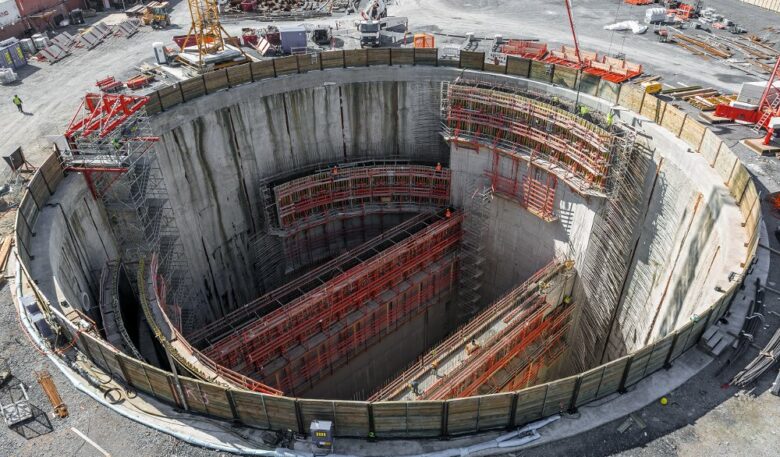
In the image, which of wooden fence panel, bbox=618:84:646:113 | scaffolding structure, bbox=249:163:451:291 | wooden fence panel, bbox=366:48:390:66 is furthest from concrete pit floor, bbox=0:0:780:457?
scaffolding structure, bbox=249:163:451:291

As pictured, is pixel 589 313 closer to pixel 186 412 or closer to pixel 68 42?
pixel 186 412

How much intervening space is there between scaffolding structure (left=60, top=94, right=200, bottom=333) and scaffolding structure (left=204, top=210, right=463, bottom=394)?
199 inches

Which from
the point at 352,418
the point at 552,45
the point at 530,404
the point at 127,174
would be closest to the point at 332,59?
the point at 127,174

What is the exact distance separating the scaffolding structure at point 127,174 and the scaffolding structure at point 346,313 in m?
5.06

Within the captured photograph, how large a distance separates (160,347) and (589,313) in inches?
1101

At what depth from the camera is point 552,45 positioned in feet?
158

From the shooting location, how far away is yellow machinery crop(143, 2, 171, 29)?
5612cm

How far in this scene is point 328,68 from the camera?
134 ft

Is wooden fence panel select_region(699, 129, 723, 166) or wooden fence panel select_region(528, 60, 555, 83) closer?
wooden fence panel select_region(699, 129, 723, 166)

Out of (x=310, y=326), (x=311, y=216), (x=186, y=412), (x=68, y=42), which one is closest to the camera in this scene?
(x=186, y=412)

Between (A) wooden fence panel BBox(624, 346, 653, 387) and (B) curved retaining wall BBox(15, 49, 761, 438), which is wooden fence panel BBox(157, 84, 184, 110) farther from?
(A) wooden fence panel BBox(624, 346, 653, 387)

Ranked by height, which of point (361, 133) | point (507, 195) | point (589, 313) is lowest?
point (589, 313)

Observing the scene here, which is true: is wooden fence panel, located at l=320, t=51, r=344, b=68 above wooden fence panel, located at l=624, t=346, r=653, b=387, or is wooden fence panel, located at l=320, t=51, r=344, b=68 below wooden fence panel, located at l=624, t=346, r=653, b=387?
above

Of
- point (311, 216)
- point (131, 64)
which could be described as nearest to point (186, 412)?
point (311, 216)
